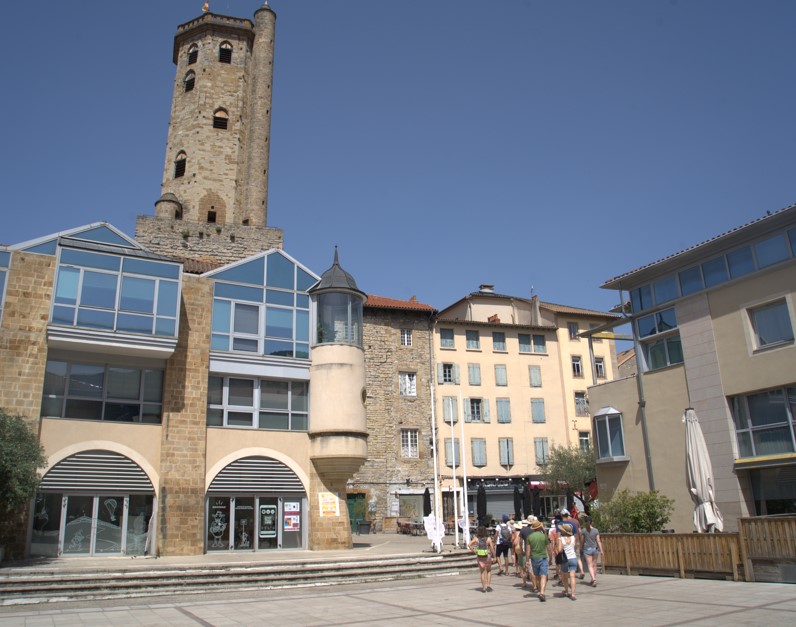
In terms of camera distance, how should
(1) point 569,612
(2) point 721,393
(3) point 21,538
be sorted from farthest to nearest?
(2) point 721,393
(3) point 21,538
(1) point 569,612

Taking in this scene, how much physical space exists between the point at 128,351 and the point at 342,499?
8.73 m

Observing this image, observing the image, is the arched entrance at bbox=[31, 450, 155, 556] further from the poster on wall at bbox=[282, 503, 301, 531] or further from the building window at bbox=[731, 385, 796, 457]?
the building window at bbox=[731, 385, 796, 457]

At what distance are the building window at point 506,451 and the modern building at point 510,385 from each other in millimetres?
59

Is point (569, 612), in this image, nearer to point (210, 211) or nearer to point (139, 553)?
point (139, 553)

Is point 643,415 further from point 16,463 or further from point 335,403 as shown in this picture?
point 16,463

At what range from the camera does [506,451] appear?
38.5 meters

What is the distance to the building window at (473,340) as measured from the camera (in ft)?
131

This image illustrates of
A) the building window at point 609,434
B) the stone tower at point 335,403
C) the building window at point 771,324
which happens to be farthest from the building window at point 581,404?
the building window at point 771,324

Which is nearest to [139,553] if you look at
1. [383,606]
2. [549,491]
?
[383,606]

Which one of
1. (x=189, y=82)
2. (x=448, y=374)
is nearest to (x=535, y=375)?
(x=448, y=374)

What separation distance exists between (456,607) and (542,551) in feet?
6.39

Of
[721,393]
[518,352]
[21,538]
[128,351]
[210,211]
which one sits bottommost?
[21,538]

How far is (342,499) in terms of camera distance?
22781mm

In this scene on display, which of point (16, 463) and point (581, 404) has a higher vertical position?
point (581, 404)
